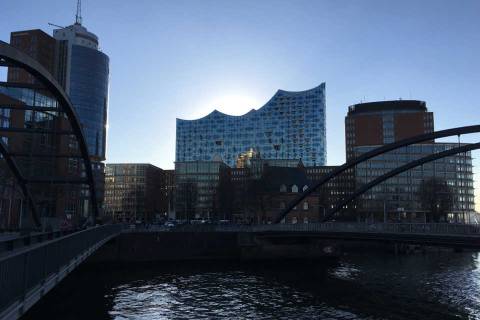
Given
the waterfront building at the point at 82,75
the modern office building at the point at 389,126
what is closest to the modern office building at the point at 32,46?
the waterfront building at the point at 82,75

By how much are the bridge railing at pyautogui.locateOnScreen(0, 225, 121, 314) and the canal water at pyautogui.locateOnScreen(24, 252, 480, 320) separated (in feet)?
32.1

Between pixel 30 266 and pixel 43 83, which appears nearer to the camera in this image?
pixel 30 266

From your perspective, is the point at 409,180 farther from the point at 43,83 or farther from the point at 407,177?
the point at 43,83

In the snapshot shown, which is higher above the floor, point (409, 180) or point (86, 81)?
point (86, 81)

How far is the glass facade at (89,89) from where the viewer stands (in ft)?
538

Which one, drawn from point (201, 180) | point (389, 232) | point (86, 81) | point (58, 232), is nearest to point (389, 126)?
point (201, 180)

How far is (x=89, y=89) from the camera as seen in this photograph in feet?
547

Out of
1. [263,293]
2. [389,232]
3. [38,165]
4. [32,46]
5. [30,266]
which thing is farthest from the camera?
[32,46]

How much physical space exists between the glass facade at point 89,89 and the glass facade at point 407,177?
94.2 meters

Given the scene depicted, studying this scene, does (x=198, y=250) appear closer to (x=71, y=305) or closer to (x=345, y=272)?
(x=345, y=272)

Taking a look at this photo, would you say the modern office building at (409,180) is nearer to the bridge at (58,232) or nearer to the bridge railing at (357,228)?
the bridge railing at (357,228)

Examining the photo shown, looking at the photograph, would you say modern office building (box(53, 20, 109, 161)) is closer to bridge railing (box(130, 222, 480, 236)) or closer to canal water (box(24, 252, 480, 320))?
bridge railing (box(130, 222, 480, 236))

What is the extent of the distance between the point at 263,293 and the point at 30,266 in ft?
90.4

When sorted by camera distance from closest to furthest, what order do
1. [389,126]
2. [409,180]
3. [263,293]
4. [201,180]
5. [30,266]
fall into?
[30,266] < [263,293] < [409,180] < [201,180] < [389,126]
